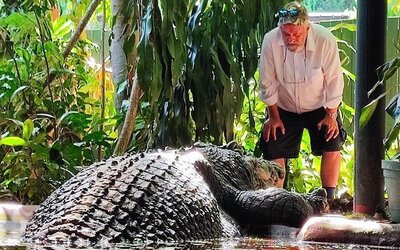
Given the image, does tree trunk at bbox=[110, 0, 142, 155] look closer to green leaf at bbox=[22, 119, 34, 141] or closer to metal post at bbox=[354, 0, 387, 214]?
green leaf at bbox=[22, 119, 34, 141]

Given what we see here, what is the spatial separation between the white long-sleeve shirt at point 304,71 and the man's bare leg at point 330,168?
0.39 metres

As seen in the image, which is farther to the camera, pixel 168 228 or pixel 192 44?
pixel 192 44

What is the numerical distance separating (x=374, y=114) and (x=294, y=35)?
74 cm

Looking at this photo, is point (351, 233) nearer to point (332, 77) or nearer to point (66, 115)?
point (332, 77)

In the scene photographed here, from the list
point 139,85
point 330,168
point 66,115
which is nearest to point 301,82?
point 330,168

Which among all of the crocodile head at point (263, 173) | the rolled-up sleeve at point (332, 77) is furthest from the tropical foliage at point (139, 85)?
the crocodile head at point (263, 173)

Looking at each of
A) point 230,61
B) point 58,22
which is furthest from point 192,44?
point 58,22

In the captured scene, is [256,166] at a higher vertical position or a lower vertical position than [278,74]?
lower

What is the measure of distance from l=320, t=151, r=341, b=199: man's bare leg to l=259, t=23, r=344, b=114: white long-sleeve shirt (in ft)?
1.28

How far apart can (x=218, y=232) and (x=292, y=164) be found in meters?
3.27

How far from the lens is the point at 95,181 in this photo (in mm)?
2584

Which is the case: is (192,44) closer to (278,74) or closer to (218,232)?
(278,74)

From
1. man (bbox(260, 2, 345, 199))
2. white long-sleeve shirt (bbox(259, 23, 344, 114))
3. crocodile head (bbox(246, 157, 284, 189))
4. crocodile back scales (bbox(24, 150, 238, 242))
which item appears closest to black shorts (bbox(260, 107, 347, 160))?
man (bbox(260, 2, 345, 199))

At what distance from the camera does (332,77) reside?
16.4ft
